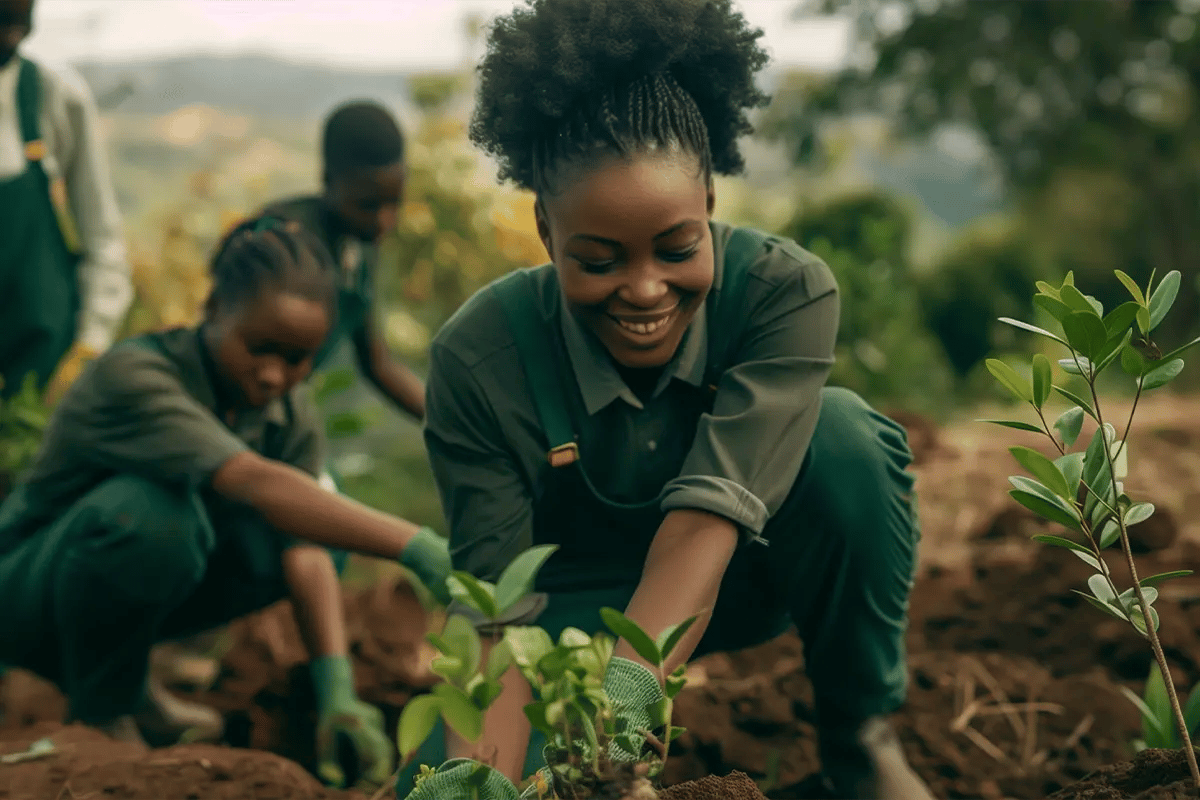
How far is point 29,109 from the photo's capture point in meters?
3.62

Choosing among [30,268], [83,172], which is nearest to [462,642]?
[30,268]

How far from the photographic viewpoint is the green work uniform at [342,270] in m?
3.50

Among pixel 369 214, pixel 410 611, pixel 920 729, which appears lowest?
pixel 410 611

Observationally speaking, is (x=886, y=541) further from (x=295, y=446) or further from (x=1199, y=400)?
(x=1199, y=400)

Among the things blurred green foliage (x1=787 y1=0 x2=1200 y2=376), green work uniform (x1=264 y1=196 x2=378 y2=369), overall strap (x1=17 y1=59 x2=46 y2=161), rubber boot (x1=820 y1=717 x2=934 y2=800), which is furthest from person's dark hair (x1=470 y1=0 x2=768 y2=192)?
blurred green foliage (x1=787 y1=0 x2=1200 y2=376)

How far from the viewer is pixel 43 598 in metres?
2.60

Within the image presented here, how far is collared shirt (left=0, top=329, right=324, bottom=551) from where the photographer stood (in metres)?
2.42

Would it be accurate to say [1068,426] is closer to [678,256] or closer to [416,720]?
[678,256]

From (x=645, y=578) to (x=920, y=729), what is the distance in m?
0.99

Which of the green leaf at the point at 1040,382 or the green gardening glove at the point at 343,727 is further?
the green gardening glove at the point at 343,727

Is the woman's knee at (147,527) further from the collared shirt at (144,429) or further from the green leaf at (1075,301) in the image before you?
the green leaf at (1075,301)

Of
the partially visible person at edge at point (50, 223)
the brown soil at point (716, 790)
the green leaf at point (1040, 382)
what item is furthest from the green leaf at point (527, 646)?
the partially visible person at edge at point (50, 223)

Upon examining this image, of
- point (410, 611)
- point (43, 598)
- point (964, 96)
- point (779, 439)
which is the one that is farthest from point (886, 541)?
point (964, 96)

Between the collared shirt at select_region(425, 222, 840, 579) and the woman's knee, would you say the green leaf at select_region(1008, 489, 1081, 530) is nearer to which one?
the collared shirt at select_region(425, 222, 840, 579)
